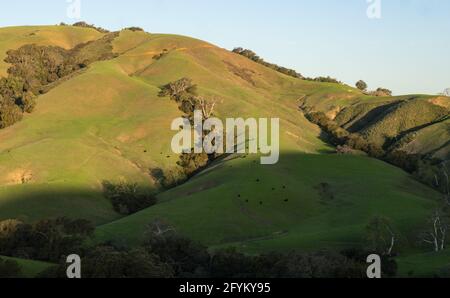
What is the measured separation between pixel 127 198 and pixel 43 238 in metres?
30.1

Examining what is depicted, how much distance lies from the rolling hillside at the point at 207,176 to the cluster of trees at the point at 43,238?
4.25 m

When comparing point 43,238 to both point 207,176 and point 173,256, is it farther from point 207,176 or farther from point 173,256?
point 207,176

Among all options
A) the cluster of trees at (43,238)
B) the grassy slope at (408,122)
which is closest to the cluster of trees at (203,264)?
the cluster of trees at (43,238)

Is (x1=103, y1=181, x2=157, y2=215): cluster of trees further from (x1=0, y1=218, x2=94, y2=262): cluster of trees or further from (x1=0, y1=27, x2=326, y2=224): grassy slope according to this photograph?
(x1=0, y1=218, x2=94, y2=262): cluster of trees

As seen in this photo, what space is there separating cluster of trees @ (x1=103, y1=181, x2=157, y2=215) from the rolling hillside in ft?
6.55

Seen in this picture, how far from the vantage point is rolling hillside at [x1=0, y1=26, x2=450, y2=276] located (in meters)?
78.9

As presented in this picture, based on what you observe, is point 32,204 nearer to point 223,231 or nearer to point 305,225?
point 223,231

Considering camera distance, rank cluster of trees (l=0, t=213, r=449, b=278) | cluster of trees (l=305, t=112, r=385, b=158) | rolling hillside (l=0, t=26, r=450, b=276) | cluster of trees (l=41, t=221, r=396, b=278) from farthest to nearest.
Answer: cluster of trees (l=305, t=112, r=385, b=158) → rolling hillside (l=0, t=26, r=450, b=276) → cluster of trees (l=0, t=213, r=449, b=278) → cluster of trees (l=41, t=221, r=396, b=278)

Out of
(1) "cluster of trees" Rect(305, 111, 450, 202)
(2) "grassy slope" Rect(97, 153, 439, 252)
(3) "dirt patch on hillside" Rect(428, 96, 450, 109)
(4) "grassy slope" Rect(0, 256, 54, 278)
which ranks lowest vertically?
(4) "grassy slope" Rect(0, 256, 54, 278)

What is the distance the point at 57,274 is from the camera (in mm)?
45219

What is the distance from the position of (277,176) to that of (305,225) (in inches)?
690

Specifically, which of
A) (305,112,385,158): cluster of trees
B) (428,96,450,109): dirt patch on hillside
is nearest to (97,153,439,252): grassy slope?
(305,112,385,158): cluster of trees

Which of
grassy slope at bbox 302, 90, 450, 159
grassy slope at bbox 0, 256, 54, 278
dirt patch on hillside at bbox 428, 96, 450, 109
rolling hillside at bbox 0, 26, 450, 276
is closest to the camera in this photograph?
grassy slope at bbox 0, 256, 54, 278

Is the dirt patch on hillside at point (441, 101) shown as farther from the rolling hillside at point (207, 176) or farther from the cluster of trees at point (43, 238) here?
the cluster of trees at point (43, 238)
